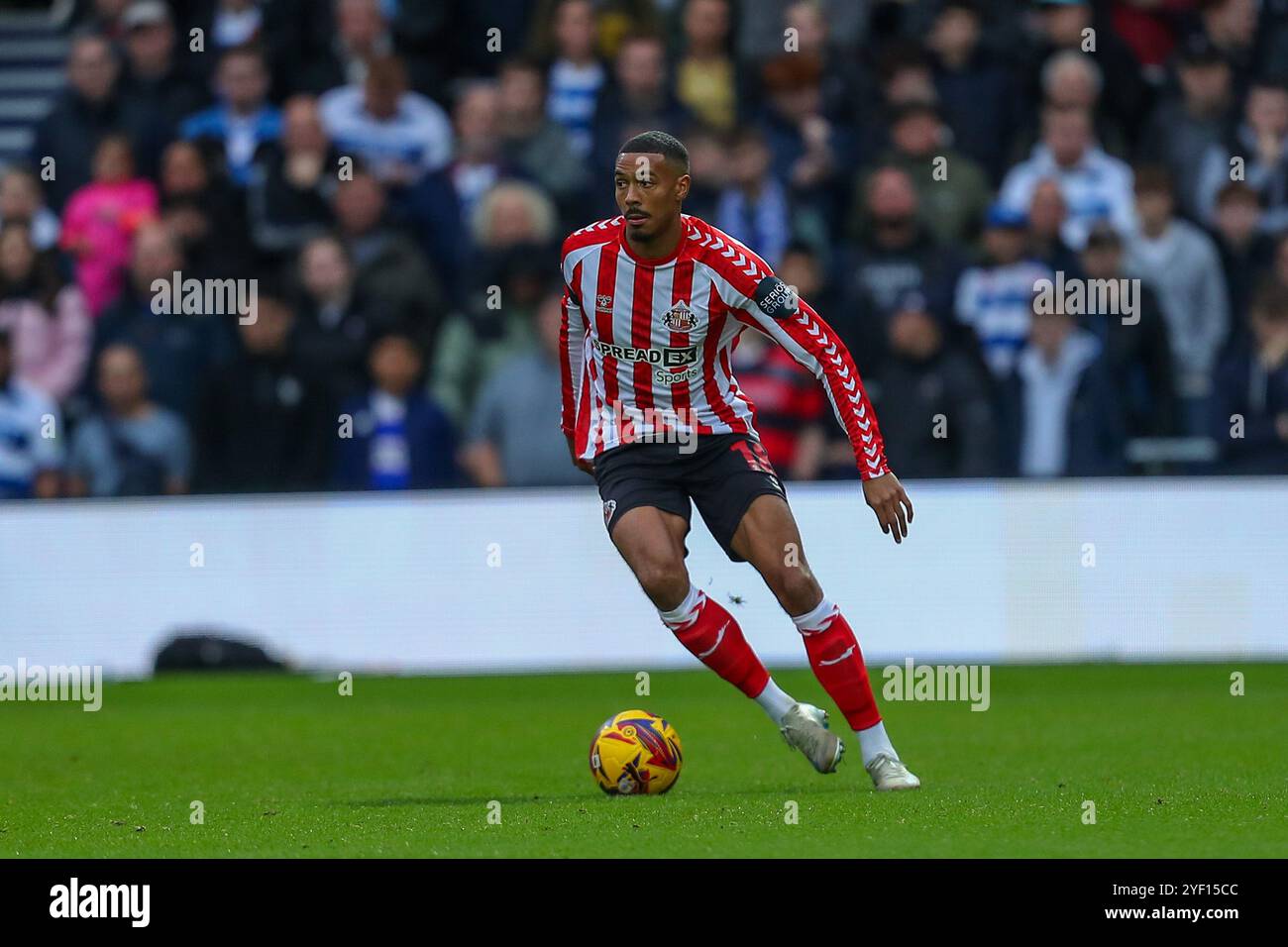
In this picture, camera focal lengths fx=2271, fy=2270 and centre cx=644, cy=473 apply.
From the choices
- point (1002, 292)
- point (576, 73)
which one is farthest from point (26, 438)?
point (1002, 292)

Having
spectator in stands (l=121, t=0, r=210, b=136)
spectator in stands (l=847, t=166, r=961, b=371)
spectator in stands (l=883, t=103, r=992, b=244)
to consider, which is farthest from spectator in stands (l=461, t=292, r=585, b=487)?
spectator in stands (l=121, t=0, r=210, b=136)

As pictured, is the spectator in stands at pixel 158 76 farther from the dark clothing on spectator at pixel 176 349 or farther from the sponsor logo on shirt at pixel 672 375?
the sponsor logo on shirt at pixel 672 375

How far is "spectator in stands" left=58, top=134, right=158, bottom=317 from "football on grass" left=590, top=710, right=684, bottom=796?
9.17m

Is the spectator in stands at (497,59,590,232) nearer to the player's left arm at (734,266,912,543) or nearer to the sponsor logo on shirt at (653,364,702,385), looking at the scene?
the sponsor logo on shirt at (653,364,702,385)

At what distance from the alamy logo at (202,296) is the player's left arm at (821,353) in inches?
324

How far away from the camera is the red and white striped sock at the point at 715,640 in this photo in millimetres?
8703

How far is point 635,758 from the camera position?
8.57m

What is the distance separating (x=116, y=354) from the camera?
16031 millimetres

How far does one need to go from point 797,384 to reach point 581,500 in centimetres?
168

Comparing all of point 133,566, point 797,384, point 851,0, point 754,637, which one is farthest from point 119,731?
point 851,0

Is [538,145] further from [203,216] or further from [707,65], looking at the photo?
[203,216]

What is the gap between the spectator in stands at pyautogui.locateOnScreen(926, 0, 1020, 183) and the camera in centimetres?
1678
